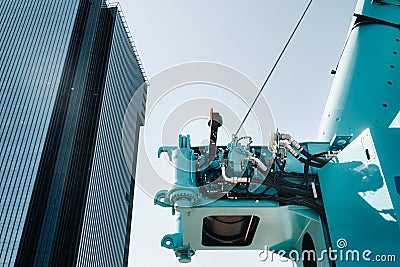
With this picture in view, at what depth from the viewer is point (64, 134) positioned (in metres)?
60.9

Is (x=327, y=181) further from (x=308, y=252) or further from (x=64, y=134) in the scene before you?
(x=64, y=134)

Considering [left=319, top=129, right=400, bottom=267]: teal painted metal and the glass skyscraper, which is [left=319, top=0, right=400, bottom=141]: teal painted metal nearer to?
[left=319, top=129, right=400, bottom=267]: teal painted metal

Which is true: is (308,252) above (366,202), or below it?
below

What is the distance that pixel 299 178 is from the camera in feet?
16.2

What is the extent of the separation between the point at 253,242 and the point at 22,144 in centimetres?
5706

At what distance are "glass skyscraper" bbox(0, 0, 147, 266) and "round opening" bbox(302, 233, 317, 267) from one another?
168 ft

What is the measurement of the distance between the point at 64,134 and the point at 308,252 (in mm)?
60102

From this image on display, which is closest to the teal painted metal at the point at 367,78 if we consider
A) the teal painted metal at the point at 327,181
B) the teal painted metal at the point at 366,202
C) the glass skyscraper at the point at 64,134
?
the teal painted metal at the point at 327,181

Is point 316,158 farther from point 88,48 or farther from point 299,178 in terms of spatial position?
point 88,48

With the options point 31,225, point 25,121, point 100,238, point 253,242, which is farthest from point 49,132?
point 253,242

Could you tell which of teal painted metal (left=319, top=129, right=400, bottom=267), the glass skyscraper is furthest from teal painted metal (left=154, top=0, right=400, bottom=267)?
the glass skyscraper

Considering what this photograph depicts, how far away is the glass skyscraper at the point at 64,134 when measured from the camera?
173ft

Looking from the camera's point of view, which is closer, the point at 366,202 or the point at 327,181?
the point at 366,202

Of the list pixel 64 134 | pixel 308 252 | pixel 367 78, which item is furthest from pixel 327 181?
pixel 64 134
